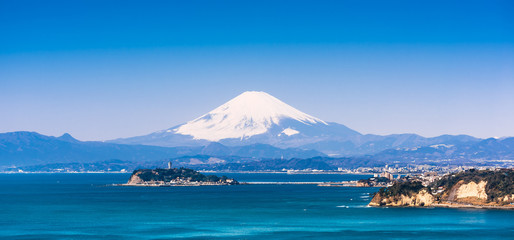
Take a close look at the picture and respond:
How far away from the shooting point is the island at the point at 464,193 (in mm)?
88375

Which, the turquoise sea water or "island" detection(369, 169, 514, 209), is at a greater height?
"island" detection(369, 169, 514, 209)

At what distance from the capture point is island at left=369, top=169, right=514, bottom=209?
8838cm

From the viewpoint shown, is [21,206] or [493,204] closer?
[493,204]

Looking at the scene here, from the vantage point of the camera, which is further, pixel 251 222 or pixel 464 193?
pixel 464 193

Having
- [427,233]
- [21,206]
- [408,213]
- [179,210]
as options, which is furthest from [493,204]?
[21,206]

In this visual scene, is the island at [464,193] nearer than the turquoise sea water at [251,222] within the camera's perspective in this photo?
No

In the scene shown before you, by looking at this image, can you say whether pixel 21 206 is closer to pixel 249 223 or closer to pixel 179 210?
pixel 179 210

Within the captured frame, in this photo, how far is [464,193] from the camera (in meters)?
92.9

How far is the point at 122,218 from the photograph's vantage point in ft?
275

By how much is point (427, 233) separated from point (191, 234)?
808 inches

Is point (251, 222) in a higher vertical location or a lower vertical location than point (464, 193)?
lower

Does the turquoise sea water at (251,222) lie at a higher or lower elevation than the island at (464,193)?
lower

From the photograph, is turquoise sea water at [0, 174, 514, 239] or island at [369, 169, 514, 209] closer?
turquoise sea water at [0, 174, 514, 239]

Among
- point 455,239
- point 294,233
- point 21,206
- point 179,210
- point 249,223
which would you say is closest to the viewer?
point 455,239
